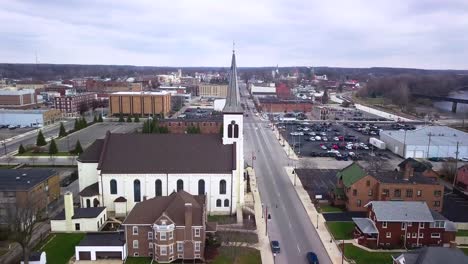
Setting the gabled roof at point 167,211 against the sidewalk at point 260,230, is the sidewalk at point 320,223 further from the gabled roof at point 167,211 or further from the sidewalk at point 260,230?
the gabled roof at point 167,211

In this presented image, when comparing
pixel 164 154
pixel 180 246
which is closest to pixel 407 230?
pixel 180 246

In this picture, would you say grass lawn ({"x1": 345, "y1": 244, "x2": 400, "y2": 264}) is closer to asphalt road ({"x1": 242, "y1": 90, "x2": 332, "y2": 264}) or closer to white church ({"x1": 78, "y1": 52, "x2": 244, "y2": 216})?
asphalt road ({"x1": 242, "y1": 90, "x2": 332, "y2": 264})

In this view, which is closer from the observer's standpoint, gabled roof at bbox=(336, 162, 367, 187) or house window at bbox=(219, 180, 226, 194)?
house window at bbox=(219, 180, 226, 194)

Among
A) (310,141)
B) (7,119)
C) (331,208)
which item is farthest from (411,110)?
(7,119)

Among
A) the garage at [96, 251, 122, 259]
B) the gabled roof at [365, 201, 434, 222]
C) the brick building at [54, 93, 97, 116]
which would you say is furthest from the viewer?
the brick building at [54, 93, 97, 116]

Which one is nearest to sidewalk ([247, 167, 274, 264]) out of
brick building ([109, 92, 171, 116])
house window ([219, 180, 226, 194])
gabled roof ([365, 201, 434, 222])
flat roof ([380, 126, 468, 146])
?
house window ([219, 180, 226, 194])

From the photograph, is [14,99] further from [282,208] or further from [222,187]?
[282,208]
